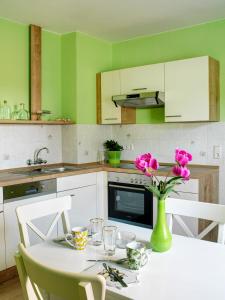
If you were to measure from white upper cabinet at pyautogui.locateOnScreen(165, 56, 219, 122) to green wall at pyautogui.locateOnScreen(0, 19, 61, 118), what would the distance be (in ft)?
4.58

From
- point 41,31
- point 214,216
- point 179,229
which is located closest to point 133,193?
point 179,229

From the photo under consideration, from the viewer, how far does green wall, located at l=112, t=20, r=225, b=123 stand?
11.4ft

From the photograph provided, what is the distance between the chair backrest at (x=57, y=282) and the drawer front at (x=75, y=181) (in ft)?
6.96

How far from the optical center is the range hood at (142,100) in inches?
139

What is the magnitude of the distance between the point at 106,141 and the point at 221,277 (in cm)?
316

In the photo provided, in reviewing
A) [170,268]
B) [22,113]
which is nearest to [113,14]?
[22,113]

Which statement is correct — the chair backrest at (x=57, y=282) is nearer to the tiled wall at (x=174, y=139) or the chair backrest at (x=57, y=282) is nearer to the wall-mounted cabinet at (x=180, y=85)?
the wall-mounted cabinet at (x=180, y=85)

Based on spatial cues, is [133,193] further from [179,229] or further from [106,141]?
[106,141]

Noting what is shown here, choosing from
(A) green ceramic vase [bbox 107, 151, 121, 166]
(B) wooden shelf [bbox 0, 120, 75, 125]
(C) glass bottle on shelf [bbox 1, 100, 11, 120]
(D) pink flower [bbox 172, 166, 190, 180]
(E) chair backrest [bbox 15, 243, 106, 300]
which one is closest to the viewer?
(E) chair backrest [bbox 15, 243, 106, 300]

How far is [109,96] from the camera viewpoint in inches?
159

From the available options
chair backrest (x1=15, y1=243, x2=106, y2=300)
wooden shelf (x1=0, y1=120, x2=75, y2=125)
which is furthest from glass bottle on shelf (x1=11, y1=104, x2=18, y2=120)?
chair backrest (x1=15, y1=243, x2=106, y2=300)

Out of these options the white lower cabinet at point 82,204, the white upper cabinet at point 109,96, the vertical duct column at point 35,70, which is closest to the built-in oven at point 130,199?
the white lower cabinet at point 82,204

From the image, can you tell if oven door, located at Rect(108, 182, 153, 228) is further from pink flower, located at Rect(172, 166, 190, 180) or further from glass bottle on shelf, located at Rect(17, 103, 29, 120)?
pink flower, located at Rect(172, 166, 190, 180)

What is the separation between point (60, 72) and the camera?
4.07m
